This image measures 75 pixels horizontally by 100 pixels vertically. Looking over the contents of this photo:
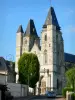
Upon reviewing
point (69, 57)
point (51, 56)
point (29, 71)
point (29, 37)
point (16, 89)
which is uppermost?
point (29, 37)

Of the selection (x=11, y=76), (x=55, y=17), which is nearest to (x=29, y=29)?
(x=55, y=17)

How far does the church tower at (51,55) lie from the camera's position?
10950 cm

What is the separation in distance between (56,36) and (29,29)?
1259 cm

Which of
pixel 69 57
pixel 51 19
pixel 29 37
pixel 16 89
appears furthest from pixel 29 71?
pixel 69 57

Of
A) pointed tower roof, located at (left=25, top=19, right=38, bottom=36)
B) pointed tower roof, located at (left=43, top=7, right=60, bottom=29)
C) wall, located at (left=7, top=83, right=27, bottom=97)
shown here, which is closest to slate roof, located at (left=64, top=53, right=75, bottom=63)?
pointed tower roof, located at (left=25, top=19, right=38, bottom=36)

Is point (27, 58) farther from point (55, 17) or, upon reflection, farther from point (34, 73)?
point (55, 17)

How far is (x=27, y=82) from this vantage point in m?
78.1

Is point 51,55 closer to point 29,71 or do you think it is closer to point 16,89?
point 29,71

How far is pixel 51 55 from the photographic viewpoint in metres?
111

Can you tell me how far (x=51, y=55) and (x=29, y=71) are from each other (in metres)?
31.7

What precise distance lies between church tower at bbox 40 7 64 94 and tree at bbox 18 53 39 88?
2761 centimetres

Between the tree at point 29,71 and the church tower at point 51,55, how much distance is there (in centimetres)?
2761

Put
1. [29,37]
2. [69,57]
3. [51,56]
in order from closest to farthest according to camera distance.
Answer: [51,56], [29,37], [69,57]

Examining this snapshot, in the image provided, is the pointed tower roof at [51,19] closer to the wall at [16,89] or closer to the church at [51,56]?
the church at [51,56]
